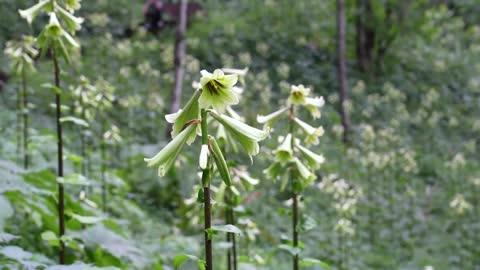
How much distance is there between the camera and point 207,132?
1.90 m

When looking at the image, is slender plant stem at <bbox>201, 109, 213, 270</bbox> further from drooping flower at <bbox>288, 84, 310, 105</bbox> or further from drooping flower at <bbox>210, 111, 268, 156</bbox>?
drooping flower at <bbox>288, 84, 310, 105</bbox>

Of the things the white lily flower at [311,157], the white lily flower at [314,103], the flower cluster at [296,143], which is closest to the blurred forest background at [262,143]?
the flower cluster at [296,143]

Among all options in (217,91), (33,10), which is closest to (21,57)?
(33,10)

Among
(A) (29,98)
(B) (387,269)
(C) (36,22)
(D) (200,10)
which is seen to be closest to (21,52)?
(A) (29,98)

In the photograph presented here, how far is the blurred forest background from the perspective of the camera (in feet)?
12.9

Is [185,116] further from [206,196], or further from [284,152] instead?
[284,152]

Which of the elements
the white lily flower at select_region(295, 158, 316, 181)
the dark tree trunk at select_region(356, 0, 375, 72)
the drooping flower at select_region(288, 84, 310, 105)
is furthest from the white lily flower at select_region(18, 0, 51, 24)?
the dark tree trunk at select_region(356, 0, 375, 72)

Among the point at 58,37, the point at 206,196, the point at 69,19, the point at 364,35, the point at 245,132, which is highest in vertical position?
the point at 364,35

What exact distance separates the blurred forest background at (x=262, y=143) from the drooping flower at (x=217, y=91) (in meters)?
1.17

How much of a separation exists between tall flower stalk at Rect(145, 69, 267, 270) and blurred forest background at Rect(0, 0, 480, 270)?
0.95m

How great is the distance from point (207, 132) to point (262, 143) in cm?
741

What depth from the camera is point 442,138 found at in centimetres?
1200

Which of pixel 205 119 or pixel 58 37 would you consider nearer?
pixel 205 119

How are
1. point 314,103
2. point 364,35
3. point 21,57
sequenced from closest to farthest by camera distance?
point 314,103 → point 21,57 → point 364,35
